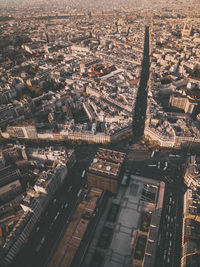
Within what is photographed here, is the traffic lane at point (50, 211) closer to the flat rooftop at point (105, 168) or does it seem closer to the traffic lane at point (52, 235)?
the traffic lane at point (52, 235)

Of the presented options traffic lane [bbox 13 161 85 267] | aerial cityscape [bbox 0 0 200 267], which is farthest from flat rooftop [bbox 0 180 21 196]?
traffic lane [bbox 13 161 85 267]

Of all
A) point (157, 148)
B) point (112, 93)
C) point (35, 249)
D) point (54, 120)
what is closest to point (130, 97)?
point (112, 93)

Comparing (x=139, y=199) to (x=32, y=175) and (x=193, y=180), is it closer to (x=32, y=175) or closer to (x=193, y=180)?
(x=193, y=180)

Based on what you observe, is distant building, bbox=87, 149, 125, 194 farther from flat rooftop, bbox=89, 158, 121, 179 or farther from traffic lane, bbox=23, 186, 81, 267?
traffic lane, bbox=23, 186, 81, 267

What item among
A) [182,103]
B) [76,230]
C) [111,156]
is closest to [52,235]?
[76,230]

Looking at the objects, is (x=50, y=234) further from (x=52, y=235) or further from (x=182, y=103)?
(x=182, y=103)

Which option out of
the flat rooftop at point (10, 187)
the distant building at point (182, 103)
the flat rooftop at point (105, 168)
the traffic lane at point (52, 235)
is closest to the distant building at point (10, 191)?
the flat rooftop at point (10, 187)
